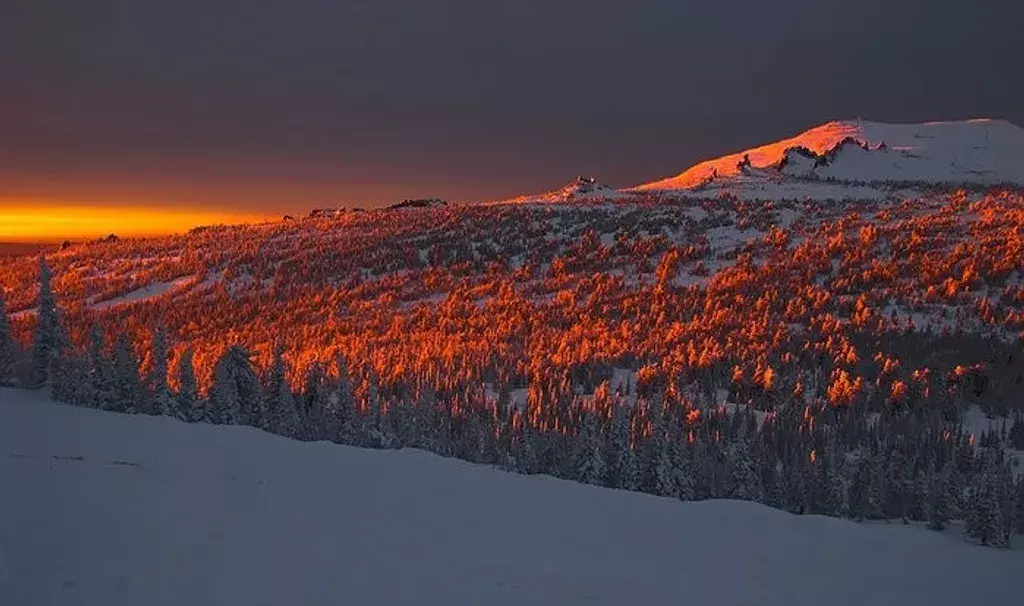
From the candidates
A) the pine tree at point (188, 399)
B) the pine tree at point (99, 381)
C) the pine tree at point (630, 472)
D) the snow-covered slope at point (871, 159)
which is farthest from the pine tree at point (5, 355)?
the snow-covered slope at point (871, 159)

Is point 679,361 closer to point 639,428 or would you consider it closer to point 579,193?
point 639,428

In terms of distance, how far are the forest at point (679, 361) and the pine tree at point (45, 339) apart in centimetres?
13

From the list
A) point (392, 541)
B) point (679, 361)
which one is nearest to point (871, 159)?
point (679, 361)

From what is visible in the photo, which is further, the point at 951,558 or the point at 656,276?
the point at 656,276

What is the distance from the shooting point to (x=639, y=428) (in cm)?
2953

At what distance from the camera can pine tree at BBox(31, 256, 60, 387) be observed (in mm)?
34438

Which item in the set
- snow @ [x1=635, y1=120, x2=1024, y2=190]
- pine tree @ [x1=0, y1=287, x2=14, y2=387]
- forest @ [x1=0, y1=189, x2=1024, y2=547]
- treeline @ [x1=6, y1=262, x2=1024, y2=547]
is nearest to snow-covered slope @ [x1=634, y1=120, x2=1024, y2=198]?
snow @ [x1=635, y1=120, x2=1024, y2=190]

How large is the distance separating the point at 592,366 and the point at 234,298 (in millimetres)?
58051

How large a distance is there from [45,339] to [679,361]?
32.1 meters

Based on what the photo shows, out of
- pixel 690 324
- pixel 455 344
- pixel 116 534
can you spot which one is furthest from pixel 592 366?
pixel 116 534

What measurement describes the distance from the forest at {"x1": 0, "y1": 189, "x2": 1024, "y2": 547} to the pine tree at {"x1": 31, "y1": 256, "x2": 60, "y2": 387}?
13 centimetres

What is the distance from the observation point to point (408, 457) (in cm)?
2238

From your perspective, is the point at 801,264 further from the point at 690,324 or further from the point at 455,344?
the point at 455,344

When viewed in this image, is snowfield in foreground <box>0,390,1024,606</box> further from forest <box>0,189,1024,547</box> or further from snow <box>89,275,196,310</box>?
snow <box>89,275,196,310</box>
